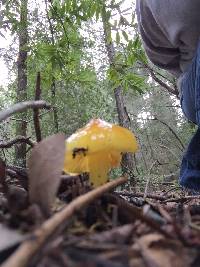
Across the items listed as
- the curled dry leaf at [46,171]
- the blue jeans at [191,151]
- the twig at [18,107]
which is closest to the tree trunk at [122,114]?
the blue jeans at [191,151]

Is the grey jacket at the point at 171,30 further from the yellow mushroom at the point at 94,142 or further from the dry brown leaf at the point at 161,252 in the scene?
the dry brown leaf at the point at 161,252

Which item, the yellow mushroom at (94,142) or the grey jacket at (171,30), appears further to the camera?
the grey jacket at (171,30)

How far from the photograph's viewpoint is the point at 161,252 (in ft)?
1.46

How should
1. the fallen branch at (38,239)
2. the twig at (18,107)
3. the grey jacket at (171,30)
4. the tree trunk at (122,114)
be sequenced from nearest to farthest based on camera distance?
1. the fallen branch at (38,239)
2. the twig at (18,107)
3. the grey jacket at (171,30)
4. the tree trunk at (122,114)

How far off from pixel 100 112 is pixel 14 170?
6.09m

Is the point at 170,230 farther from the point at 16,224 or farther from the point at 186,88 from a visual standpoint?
the point at 186,88

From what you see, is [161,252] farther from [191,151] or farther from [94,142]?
[191,151]

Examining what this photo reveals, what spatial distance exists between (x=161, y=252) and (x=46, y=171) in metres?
0.22

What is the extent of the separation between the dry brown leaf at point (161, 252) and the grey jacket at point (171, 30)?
136cm

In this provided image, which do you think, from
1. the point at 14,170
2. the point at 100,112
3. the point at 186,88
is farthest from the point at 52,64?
the point at 100,112

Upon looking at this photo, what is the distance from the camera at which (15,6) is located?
379cm

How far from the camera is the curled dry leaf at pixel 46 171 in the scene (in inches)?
20.9

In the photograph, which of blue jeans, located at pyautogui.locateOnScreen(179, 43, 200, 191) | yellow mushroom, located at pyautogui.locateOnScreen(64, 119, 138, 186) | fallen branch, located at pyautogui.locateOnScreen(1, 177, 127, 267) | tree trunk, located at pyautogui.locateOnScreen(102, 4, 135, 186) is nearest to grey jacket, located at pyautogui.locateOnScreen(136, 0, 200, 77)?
blue jeans, located at pyautogui.locateOnScreen(179, 43, 200, 191)

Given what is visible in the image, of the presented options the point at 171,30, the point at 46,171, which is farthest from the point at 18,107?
the point at 171,30
